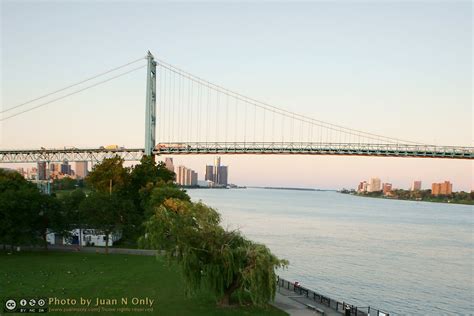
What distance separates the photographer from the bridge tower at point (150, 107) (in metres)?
69.8

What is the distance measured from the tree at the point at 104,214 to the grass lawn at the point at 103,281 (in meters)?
3.71

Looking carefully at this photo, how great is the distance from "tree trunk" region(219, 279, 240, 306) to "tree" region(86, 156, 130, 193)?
4248 cm

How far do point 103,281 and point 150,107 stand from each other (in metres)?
43.7

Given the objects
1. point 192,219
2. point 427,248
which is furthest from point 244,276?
point 427,248

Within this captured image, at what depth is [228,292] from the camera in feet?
84.7

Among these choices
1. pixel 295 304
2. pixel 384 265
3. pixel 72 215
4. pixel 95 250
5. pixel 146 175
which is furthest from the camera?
pixel 146 175

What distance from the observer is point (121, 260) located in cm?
3981

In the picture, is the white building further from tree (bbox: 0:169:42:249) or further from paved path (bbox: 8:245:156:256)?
tree (bbox: 0:169:42:249)

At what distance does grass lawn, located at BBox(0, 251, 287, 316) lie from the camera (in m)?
25.8

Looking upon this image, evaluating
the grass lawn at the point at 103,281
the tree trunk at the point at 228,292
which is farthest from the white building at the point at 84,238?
the tree trunk at the point at 228,292

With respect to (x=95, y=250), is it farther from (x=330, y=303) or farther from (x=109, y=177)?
(x=330, y=303)

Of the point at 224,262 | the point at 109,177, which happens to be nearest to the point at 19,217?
the point at 224,262

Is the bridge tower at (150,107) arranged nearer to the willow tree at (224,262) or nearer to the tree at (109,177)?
the tree at (109,177)

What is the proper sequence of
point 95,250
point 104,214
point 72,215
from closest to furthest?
point 95,250
point 104,214
point 72,215
